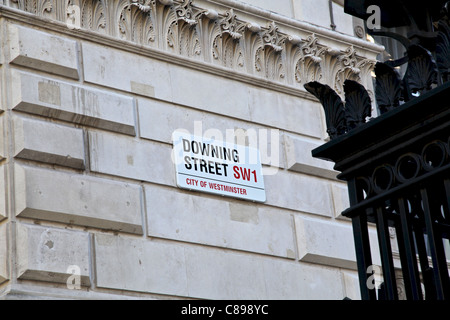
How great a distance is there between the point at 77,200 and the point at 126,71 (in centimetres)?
167

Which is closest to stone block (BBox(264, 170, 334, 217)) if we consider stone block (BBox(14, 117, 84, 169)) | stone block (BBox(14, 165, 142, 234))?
stone block (BBox(14, 165, 142, 234))

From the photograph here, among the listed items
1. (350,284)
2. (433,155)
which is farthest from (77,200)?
(433,155)

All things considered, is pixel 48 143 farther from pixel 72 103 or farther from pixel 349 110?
pixel 349 110

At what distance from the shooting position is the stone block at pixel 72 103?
9539mm

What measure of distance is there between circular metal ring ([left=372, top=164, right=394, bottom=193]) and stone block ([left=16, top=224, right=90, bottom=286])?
4.54m

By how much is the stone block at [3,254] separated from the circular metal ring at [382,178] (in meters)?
4.59

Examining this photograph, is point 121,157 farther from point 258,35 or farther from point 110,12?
point 258,35

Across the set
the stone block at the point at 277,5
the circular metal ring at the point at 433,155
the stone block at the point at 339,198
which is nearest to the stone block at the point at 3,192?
the stone block at the point at 277,5

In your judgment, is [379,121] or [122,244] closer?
[379,121]

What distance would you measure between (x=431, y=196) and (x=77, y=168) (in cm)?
536

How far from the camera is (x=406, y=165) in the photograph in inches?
196

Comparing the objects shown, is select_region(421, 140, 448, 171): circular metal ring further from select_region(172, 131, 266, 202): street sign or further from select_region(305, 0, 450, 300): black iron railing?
select_region(172, 131, 266, 202): street sign
